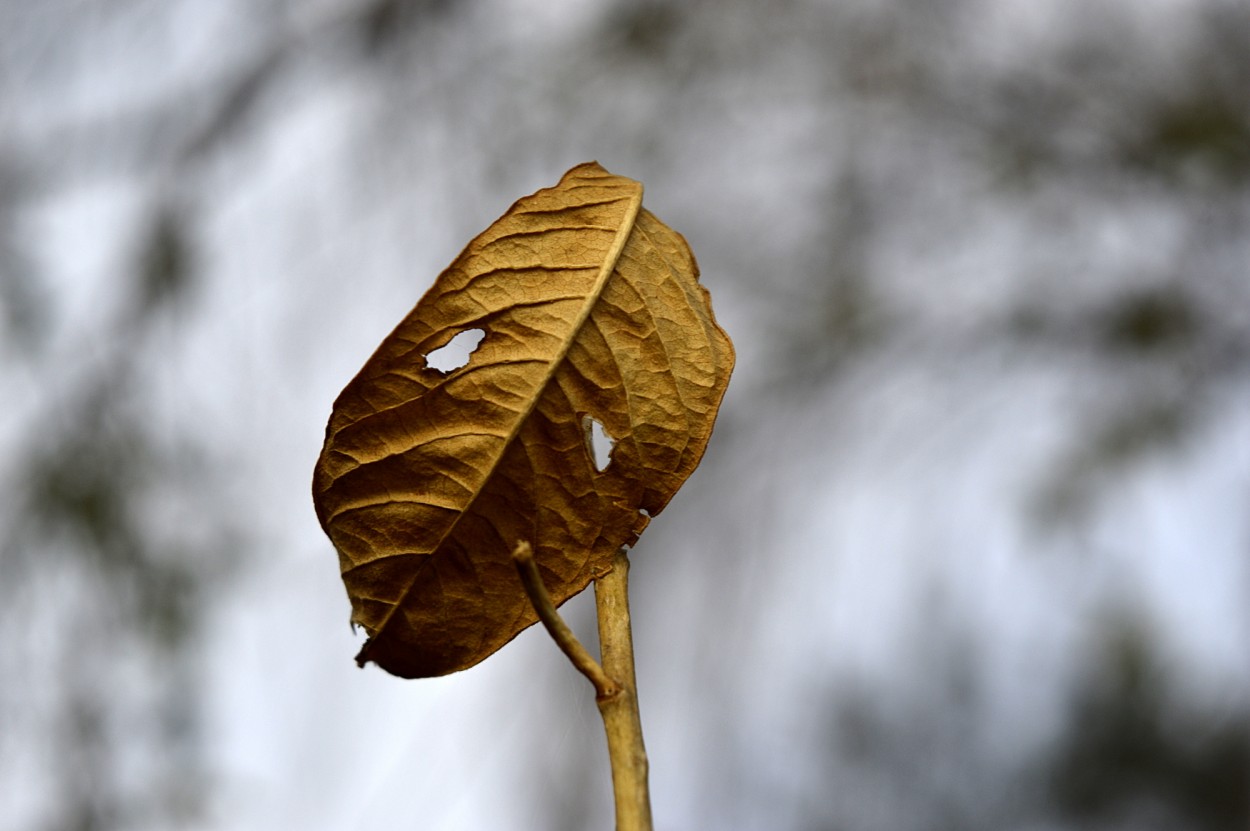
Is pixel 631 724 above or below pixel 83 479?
below

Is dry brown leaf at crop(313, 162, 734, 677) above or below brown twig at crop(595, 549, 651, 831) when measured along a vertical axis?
above

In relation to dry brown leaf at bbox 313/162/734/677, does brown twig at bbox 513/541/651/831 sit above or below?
below

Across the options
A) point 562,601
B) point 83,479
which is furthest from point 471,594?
point 83,479

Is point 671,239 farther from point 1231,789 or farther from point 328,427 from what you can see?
point 1231,789

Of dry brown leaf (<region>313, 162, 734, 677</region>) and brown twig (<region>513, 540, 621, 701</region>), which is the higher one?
dry brown leaf (<region>313, 162, 734, 677</region>)

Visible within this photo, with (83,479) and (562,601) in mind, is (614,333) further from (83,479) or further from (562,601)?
(83,479)

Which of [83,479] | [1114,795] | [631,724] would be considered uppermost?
[83,479]

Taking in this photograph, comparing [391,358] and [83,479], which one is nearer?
[391,358]
